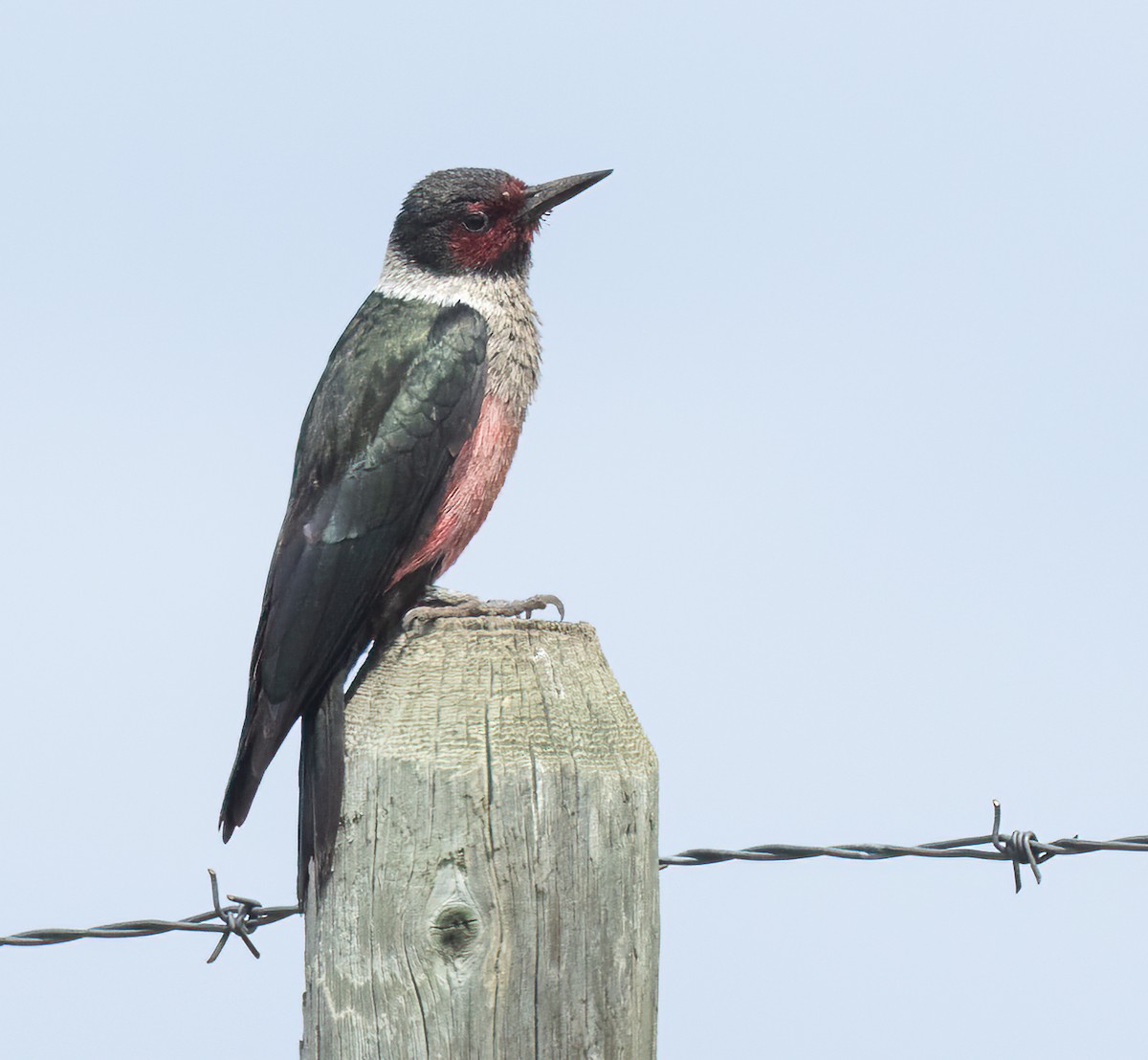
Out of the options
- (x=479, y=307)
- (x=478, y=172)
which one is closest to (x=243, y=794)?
(x=479, y=307)

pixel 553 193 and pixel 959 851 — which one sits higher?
pixel 553 193

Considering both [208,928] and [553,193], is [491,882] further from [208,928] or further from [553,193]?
[553,193]

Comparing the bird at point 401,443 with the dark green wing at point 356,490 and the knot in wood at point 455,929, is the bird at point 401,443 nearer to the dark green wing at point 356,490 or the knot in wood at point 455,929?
the dark green wing at point 356,490

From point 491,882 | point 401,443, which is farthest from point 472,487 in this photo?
point 491,882

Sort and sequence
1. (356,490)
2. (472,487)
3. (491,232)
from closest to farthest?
(356,490) < (472,487) < (491,232)

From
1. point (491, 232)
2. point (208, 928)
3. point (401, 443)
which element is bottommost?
point (208, 928)

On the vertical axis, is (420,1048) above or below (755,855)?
below

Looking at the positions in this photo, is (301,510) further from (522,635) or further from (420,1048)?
(420,1048)

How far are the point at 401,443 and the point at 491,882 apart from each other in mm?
2026

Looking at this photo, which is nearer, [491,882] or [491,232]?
[491,882]

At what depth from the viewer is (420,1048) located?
8.18ft

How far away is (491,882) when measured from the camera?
250cm

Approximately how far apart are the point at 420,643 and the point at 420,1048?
0.74 m

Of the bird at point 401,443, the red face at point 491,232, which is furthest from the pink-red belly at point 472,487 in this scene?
the red face at point 491,232
